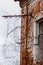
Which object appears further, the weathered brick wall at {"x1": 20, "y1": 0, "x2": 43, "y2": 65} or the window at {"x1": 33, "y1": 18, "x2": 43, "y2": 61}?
the weathered brick wall at {"x1": 20, "y1": 0, "x2": 43, "y2": 65}

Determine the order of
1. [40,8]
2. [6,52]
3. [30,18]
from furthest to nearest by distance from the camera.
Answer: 1. [6,52]
2. [30,18]
3. [40,8]

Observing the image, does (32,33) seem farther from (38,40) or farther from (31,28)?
(38,40)

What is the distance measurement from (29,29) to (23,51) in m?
1.47

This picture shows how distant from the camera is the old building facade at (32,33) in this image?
14430 mm

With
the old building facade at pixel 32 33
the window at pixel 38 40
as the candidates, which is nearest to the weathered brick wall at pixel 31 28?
the old building facade at pixel 32 33

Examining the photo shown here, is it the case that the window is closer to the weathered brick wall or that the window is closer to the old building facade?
the old building facade

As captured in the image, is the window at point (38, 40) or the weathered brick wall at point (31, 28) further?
the weathered brick wall at point (31, 28)

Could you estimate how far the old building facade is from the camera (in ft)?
47.3

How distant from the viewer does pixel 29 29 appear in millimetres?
15750

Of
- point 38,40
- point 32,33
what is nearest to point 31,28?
point 32,33

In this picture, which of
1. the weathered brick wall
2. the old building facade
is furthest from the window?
the weathered brick wall

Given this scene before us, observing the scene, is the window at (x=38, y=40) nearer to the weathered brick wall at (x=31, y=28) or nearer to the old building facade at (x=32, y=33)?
the old building facade at (x=32, y=33)

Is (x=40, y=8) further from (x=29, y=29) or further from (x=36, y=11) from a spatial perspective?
(x=29, y=29)

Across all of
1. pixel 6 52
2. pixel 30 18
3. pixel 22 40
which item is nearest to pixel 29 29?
pixel 30 18
